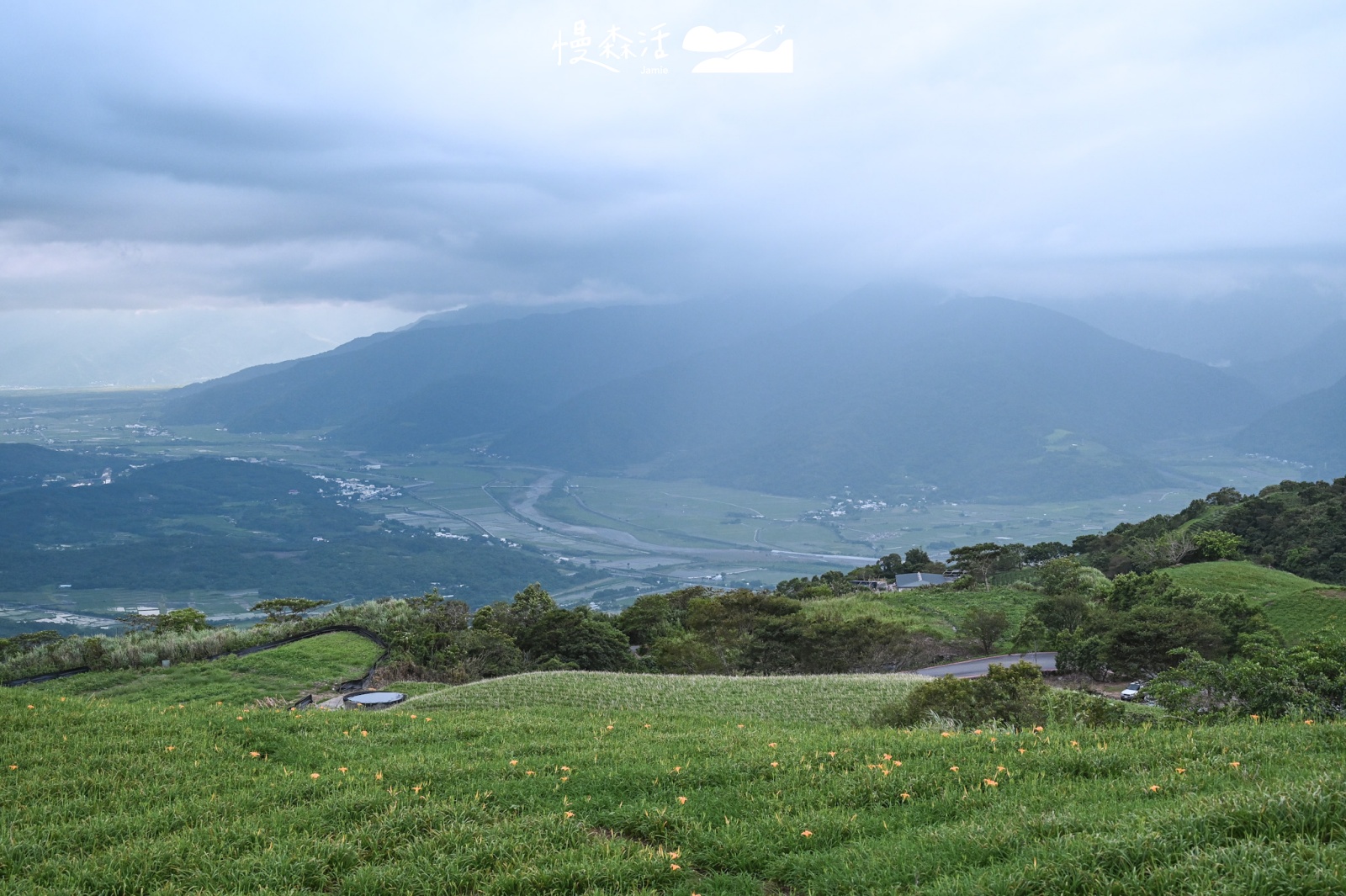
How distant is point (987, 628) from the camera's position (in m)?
34.0

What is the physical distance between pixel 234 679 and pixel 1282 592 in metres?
40.6

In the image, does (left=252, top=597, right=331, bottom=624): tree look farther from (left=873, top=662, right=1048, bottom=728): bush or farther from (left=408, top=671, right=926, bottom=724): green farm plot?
(left=873, top=662, right=1048, bottom=728): bush

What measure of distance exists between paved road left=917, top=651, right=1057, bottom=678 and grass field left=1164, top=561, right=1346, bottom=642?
7.70m

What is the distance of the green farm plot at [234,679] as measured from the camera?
66.6ft

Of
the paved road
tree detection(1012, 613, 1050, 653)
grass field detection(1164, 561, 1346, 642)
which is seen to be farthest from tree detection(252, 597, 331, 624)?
grass field detection(1164, 561, 1346, 642)

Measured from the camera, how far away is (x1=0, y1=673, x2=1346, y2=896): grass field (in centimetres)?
514

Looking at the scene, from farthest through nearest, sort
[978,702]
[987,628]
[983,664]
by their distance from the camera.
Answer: [987,628] < [983,664] < [978,702]

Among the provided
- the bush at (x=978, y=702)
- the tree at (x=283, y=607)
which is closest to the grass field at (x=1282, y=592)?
the bush at (x=978, y=702)

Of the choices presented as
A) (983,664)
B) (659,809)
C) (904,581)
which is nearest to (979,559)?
(904,581)

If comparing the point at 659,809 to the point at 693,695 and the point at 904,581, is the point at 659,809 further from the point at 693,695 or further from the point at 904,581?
the point at 904,581

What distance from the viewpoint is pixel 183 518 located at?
545ft

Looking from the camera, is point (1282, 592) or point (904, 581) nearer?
point (1282, 592)

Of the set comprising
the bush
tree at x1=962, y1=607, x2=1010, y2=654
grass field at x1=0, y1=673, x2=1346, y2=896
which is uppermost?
grass field at x1=0, y1=673, x2=1346, y2=896

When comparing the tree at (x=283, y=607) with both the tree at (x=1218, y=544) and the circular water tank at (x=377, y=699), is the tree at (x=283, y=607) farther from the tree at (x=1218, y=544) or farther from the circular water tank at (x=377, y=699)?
the tree at (x=1218, y=544)
